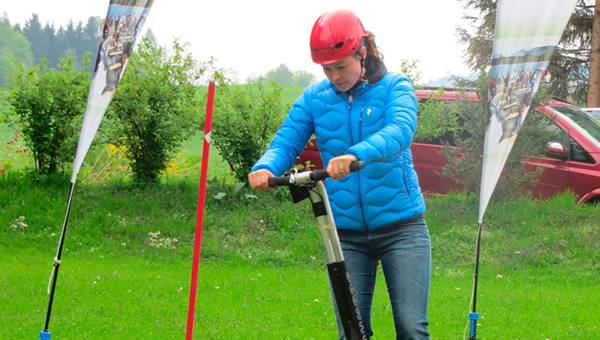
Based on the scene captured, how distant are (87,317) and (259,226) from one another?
12.7 ft

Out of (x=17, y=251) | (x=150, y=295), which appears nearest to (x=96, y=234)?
(x=17, y=251)

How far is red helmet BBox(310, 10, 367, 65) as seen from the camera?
139 inches

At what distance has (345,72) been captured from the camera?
3.68 metres

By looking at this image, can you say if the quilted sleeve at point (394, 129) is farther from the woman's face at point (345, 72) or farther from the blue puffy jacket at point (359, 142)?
the woman's face at point (345, 72)

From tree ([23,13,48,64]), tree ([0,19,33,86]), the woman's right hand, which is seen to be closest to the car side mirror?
the woman's right hand

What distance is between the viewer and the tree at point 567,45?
2589cm

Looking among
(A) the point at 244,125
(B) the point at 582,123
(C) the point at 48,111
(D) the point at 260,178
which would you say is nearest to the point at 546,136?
(B) the point at 582,123

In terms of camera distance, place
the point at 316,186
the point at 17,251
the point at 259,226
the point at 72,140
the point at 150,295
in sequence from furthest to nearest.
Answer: the point at 72,140 → the point at 259,226 → the point at 17,251 → the point at 150,295 → the point at 316,186

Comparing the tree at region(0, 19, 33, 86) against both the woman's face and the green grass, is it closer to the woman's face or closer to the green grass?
the green grass

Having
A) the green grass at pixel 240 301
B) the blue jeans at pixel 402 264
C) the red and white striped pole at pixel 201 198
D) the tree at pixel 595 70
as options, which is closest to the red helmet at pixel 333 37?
the blue jeans at pixel 402 264

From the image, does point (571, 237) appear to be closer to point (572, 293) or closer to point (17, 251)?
point (572, 293)

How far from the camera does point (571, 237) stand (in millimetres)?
10242

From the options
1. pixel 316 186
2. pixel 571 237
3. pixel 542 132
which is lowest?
pixel 571 237

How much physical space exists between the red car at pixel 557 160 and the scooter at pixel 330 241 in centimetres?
811
